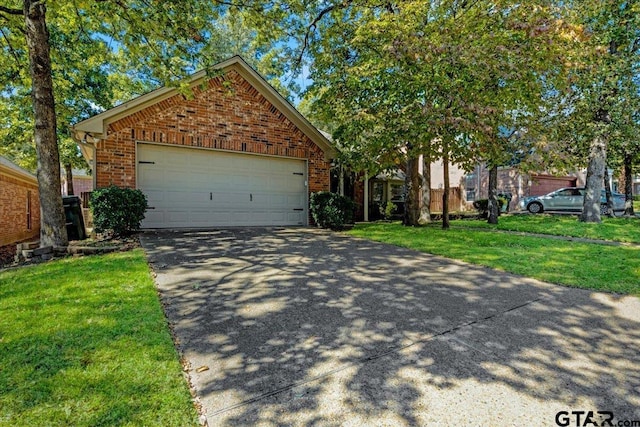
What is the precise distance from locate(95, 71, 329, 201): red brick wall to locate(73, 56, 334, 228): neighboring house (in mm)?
26

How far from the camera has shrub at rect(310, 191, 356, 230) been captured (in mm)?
10538

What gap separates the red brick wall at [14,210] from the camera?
9.72 m

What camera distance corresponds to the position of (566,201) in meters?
19.5

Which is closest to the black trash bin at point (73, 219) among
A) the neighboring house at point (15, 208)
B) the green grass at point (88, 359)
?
the neighboring house at point (15, 208)

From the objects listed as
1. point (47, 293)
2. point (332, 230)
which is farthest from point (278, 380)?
point (332, 230)

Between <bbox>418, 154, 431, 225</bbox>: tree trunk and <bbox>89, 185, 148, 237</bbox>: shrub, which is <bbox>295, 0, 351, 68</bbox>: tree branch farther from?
<bbox>89, 185, 148, 237</bbox>: shrub

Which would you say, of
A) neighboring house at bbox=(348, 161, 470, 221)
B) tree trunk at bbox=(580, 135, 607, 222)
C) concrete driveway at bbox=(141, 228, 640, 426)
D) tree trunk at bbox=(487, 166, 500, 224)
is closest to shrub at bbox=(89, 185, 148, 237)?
concrete driveway at bbox=(141, 228, 640, 426)

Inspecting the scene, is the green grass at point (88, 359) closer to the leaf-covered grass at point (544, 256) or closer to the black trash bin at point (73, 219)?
Result: the leaf-covered grass at point (544, 256)

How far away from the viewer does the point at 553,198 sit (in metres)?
20.0

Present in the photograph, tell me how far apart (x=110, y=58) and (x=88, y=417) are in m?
11.7

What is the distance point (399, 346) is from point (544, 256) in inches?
→ 201

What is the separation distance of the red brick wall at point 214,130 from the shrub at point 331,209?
0.87 meters

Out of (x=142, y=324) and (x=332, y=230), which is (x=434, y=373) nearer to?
(x=142, y=324)

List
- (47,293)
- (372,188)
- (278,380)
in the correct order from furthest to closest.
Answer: (372,188)
(47,293)
(278,380)
